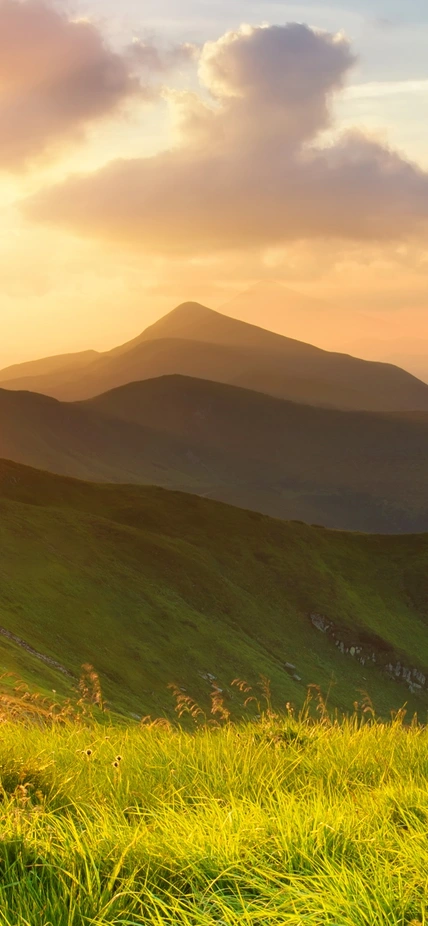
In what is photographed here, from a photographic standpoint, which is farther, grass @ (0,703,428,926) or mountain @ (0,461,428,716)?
mountain @ (0,461,428,716)

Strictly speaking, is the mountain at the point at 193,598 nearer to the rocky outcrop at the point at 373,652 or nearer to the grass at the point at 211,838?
the rocky outcrop at the point at 373,652

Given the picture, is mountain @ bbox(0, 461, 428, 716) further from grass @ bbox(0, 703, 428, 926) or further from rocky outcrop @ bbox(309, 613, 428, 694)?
grass @ bbox(0, 703, 428, 926)

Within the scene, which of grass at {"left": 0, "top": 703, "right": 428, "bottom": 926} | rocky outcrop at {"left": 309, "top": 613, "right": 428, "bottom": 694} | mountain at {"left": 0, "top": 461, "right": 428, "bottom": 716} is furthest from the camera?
rocky outcrop at {"left": 309, "top": 613, "right": 428, "bottom": 694}

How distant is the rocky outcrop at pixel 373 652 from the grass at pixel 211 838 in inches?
3747

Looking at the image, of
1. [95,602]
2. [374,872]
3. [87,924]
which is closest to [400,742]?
[374,872]

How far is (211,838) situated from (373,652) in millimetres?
99646

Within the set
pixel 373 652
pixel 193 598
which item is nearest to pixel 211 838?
pixel 193 598

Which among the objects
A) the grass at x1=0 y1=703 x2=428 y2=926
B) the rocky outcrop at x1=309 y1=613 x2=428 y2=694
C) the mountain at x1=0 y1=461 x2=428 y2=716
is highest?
the grass at x1=0 y1=703 x2=428 y2=926

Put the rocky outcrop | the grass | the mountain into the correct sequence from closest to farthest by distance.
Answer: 1. the grass
2. the mountain
3. the rocky outcrop

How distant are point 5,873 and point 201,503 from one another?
413ft

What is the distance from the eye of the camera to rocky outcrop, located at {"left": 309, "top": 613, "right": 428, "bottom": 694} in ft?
323

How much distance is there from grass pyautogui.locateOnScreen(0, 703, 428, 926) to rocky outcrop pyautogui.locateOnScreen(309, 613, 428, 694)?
95.2 metres

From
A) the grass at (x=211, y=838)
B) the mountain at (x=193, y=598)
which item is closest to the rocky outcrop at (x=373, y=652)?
the mountain at (x=193, y=598)

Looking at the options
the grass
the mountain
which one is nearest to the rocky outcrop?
the mountain
